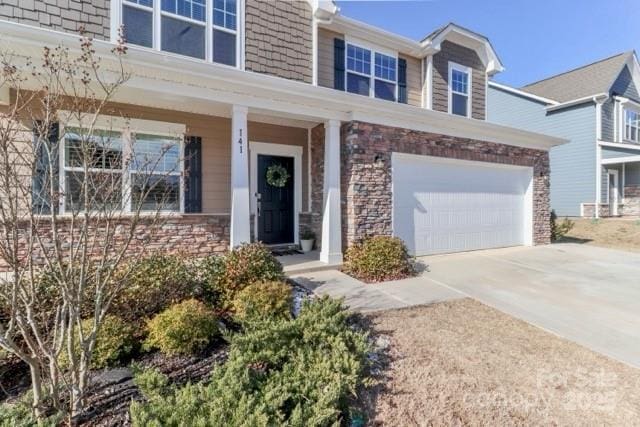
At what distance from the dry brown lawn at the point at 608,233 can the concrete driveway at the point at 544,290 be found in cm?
322

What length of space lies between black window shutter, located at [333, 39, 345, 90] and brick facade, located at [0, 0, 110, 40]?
5174mm

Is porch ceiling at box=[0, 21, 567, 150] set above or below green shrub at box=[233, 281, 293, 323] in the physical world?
above

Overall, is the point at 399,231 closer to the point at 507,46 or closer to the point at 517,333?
the point at 517,333

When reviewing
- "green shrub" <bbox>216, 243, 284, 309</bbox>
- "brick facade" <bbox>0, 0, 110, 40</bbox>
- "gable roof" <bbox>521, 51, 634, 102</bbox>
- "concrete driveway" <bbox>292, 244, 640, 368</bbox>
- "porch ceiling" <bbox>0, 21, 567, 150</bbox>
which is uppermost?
"gable roof" <bbox>521, 51, 634, 102</bbox>

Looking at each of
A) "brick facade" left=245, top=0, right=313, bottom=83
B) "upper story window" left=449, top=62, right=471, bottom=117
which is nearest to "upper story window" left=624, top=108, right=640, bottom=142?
"upper story window" left=449, top=62, right=471, bottom=117

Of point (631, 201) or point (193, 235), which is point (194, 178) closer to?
point (193, 235)

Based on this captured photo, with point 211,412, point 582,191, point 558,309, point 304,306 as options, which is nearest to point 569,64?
point 582,191

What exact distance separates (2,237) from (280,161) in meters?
5.85

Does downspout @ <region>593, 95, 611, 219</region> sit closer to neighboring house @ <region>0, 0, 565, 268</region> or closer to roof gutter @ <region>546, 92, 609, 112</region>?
roof gutter @ <region>546, 92, 609, 112</region>

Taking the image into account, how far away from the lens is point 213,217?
6941mm

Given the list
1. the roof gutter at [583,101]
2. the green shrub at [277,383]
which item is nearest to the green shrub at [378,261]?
the green shrub at [277,383]

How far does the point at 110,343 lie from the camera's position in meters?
3.14

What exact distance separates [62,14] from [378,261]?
741 centimetres

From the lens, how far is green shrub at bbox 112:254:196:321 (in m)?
3.75
